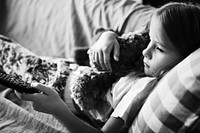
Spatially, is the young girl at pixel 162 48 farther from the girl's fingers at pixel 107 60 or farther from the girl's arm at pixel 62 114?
the girl's fingers at pixel 107 60

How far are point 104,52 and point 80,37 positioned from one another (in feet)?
1.12

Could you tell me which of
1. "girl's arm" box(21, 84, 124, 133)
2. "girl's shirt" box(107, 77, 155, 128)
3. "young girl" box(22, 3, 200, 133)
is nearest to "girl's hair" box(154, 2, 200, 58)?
"young girl" box(22, 3, 200, 133)

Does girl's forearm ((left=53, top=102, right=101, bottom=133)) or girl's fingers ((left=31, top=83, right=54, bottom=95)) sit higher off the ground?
girl's fingers ((left=31, top=83, right=54, bottom=95))

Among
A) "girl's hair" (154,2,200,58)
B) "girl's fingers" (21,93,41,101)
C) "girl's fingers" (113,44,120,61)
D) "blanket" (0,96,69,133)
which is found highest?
"girl's hair" (154,2,200,58)

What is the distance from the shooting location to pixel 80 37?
4.46 ft

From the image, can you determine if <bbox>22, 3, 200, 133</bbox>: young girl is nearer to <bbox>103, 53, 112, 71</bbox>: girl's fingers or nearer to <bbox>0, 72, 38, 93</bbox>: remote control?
<bbox>0, 72, 38, 93</bbox>: remote control

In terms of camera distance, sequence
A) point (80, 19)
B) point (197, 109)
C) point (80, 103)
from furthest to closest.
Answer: point (80, 19)
point (80, 103)
point (197, 109)

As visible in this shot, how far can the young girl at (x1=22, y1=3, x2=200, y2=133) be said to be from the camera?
852mm

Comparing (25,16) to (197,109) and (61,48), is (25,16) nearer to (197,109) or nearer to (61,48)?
(61,48)

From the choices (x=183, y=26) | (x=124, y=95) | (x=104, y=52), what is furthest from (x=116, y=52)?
(x=183, y=26)

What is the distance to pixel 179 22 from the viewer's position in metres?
0.85

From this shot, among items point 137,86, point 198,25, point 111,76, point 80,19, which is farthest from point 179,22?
point 80,19

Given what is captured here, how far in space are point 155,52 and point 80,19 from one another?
0.56m

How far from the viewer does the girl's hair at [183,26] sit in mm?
848
